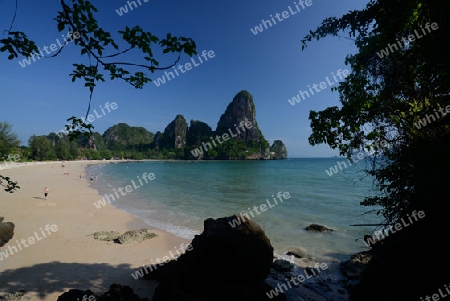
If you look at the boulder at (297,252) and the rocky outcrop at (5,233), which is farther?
the boulder at (297,252)

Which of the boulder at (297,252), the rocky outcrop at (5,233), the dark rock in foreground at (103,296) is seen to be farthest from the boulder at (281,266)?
Result: the rocky outcrop at (5,233)

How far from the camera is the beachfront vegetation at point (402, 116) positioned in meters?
3.18

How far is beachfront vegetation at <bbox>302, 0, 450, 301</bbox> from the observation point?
318 cm

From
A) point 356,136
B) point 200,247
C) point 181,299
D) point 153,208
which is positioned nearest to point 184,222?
point 153,208

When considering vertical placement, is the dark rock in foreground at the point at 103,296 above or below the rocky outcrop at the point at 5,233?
below

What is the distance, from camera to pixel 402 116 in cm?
424

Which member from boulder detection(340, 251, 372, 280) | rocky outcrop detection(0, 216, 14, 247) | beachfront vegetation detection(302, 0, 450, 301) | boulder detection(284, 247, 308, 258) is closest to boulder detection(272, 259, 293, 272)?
boulder detection(284, 247, 308, 258)

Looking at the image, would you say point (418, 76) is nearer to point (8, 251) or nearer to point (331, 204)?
point (8, 251)

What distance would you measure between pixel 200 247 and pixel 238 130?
188700 millimetres

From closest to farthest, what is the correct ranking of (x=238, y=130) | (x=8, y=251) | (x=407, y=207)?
(x=407, y=207)
(x=8, y=251)
(x=238, y=130)

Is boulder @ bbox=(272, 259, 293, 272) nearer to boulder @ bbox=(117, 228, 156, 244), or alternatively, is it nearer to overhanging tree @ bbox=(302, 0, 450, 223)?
overhanging tree @ bbox=(302, 0, 450, 223)

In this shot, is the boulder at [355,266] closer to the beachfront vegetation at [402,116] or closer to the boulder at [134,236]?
the beachfront vegetation at [402,116]

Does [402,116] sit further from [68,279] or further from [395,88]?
[68,279]

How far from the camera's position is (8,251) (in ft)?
28.0
